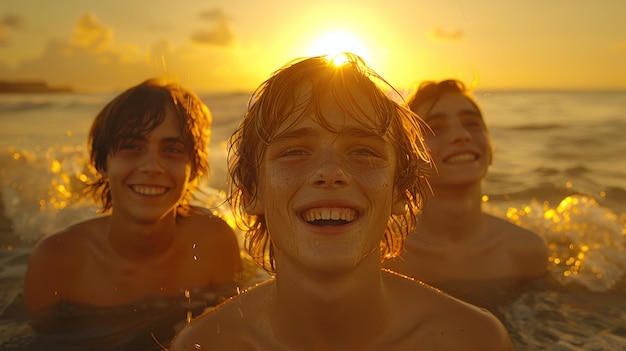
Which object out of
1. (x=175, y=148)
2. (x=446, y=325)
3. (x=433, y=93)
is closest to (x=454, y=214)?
(x=433, y=93)

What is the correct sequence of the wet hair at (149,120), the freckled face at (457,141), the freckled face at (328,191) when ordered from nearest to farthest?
the freckled face at (328,191)
the wet hair at (149,120)
the freckled face at (457,141)

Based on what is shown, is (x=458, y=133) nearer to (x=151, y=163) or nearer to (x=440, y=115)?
(x=440, y=115)

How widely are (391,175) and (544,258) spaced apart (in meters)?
3.17

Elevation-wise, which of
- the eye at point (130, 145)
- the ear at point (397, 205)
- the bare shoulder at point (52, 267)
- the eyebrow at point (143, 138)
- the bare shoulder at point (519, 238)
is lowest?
the bare shoulder at point (519, 238)

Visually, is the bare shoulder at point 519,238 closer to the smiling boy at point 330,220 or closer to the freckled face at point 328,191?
the smiling boy at point 330,220

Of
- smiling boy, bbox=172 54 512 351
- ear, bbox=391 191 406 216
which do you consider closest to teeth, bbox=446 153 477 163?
smiling boy, bbox=172 54 512 351

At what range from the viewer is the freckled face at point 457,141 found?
15.7 feet

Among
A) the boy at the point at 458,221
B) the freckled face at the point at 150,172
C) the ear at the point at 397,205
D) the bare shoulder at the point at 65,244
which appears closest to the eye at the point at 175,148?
the freckled face at the point at 150,172

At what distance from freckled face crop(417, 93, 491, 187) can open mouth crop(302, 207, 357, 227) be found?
2.57 m

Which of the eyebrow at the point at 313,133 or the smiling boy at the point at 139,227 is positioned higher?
the eyebrow at the point at 313,133

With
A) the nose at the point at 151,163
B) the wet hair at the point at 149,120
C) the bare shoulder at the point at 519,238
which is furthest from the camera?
the bare shoulder at the point at 519,238

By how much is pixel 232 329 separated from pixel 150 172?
1.65 meters

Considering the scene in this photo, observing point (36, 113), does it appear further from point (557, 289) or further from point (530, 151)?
point (557, 289)

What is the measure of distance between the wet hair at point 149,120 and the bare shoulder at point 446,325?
2187 mm
